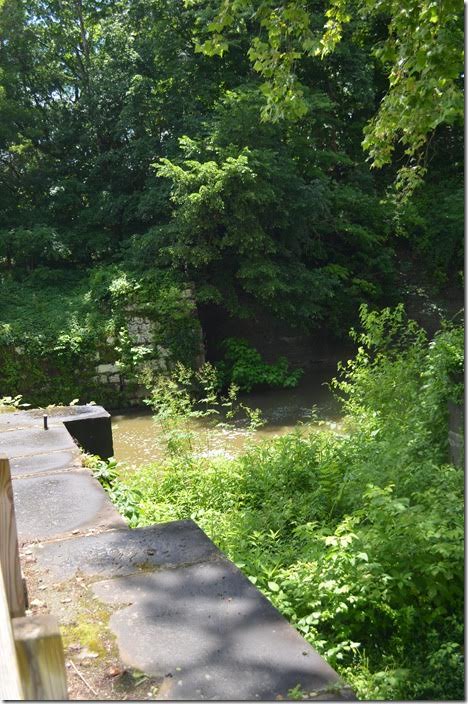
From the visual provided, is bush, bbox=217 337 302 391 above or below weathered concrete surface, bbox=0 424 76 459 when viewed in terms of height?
below

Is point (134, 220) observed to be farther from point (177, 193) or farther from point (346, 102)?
point (346, 102)

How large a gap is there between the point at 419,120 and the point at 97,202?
10180 millimetres

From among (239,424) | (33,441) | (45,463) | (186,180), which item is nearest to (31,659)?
(45,463)

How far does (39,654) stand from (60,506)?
2782 millimetres

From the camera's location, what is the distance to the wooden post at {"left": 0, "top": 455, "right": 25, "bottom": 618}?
1223 mm

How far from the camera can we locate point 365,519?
424 centimetres

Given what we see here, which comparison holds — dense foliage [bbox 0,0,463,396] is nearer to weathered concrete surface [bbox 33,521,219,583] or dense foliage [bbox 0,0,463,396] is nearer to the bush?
the bush

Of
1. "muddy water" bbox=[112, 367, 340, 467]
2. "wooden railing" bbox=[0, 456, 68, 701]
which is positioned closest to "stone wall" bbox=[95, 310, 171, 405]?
"muddy water" bbox=[112, 367, 340, 467]

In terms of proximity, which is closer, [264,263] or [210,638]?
[210,638]

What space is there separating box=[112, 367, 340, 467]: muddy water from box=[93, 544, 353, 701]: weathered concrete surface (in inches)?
167

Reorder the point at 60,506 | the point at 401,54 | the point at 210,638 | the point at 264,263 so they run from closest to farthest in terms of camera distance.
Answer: the point at 210,638
the point at 60,506
the point at 401,54
the point at 264,263

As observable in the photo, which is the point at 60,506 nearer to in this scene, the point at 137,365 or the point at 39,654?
the point at 39,654

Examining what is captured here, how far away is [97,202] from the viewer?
47.8ft

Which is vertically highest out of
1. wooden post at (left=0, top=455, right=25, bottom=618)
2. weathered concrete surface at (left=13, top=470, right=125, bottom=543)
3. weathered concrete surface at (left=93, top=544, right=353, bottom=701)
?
wooden post at (left=0, top=455, right=25, bottom=618)
